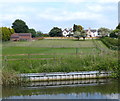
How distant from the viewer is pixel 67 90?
40.1 ft

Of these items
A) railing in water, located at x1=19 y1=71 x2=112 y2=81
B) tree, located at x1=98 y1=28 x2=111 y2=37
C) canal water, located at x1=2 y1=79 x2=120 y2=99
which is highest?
tree, located at x1=98 y1=28 x2=111 y2=37

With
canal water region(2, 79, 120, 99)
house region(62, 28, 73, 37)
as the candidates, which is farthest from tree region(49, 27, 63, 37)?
canal water region(2, 79, 120, 99)

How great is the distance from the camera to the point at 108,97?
35.7ft

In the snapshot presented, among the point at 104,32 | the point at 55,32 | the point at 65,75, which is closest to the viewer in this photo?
the point at 65,75

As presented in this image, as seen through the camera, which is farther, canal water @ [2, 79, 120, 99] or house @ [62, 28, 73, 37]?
house @ [62, 28, 73, 37]

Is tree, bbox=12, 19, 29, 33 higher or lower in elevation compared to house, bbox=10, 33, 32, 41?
higher

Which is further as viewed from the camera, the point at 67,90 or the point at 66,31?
the point at 66,31

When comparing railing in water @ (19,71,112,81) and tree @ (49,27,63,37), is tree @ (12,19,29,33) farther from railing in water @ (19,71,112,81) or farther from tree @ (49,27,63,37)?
railing in water @ (19,71,112,81)

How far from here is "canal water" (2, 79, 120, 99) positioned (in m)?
11.2

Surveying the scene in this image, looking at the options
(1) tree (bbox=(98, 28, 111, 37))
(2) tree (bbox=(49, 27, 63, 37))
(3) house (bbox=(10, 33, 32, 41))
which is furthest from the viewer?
(2) tree (bbox=(49, 27, 63, 37))

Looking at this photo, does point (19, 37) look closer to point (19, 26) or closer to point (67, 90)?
point (19, 26)

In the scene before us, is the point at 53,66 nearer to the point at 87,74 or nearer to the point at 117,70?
the point at 87,74

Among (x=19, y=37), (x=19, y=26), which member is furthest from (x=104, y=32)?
(x=19, y=37)

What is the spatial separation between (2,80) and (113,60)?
25.7 ft
